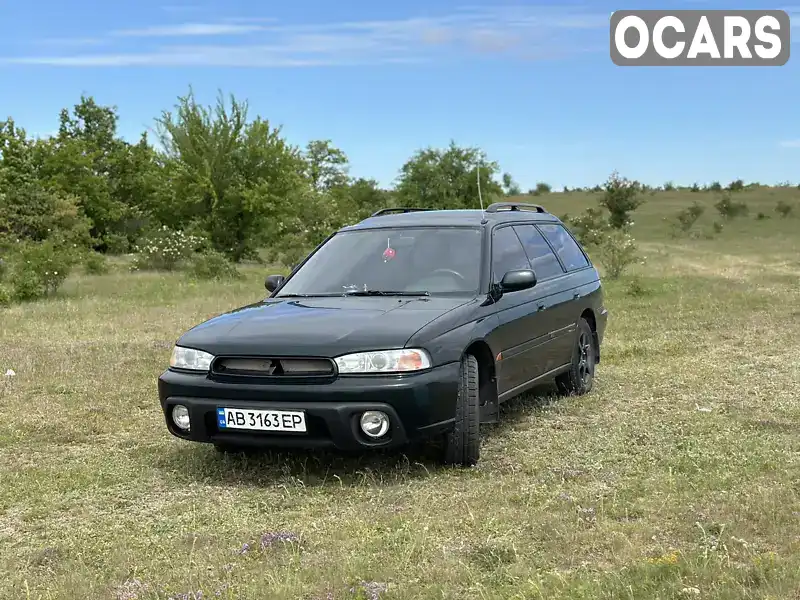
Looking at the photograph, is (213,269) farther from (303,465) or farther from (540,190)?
(540,190)

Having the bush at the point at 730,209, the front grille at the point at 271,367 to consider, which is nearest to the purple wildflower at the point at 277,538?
the front grille at the point at 271,367

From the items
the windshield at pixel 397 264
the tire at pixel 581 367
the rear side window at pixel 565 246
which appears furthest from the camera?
the rear side window at pixel 565 246

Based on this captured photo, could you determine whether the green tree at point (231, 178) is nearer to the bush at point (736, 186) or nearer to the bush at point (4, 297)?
the bush at point (4, 297)

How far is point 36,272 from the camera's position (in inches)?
730

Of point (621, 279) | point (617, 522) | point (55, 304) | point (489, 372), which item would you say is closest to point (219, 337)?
point (489, 372)

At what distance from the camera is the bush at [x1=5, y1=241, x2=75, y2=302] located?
707 inches

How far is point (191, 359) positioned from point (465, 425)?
164 centimetres

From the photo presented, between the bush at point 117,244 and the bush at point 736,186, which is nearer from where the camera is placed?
the bush at point 117,244

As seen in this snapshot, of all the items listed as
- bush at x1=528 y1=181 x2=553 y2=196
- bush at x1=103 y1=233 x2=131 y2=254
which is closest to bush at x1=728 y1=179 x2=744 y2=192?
bush at x1=528 y1=181 x2=553 y2=196

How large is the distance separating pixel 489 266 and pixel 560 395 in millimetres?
2052

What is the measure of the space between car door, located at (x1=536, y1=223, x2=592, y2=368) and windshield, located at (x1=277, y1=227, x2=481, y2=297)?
1003 millimetres

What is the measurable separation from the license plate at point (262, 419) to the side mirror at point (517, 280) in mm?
1814

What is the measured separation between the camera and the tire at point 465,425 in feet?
17.7

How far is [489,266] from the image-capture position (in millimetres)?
6320
